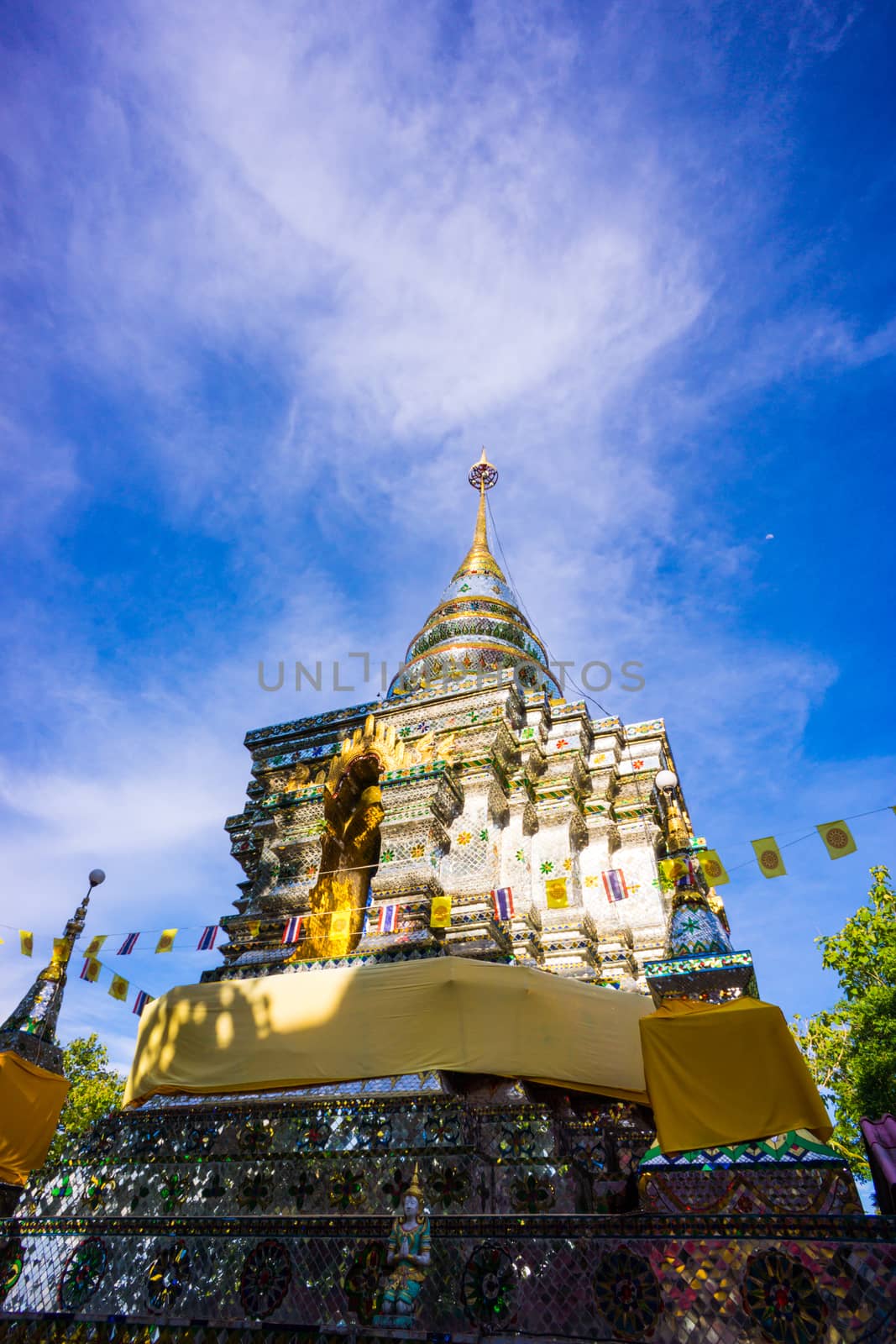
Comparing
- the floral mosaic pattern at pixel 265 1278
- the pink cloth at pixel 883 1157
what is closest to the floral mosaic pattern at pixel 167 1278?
the floral mosaic pattern at pixel 265 1278

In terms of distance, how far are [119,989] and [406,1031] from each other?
327 inches

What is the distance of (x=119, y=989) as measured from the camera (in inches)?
507

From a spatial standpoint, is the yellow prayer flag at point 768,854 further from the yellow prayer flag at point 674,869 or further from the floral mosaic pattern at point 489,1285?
the floral mosaic pattern at point 489,1285

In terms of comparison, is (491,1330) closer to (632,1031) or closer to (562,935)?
(632,1031)

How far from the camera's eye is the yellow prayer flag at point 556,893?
12281 millimetres

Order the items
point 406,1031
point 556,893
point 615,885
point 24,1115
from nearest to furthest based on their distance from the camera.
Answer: point 406,1031 < point 24,1115 < point 615,885 < point 556,893

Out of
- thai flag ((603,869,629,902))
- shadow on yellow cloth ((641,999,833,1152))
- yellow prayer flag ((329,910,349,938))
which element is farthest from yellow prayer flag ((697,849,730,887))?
yellow prayer flag ((329,910,349,938))

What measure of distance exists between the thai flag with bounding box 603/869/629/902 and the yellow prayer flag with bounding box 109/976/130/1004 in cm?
763

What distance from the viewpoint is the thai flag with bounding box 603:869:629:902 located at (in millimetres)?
12039

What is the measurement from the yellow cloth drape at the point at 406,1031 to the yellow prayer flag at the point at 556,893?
16.8ft

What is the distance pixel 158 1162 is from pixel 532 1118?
3613 millimetres

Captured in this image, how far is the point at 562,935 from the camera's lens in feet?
38.6

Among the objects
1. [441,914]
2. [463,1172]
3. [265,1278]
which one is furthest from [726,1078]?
[441,914]

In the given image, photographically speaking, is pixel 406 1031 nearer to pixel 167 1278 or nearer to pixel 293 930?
pixel 167 1278
